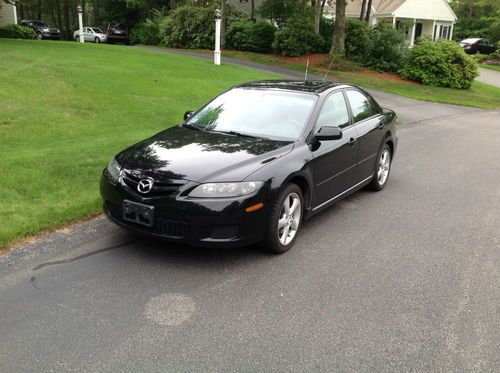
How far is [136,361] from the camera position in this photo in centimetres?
317

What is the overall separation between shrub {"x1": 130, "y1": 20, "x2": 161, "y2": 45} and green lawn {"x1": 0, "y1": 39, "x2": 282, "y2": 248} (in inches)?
840

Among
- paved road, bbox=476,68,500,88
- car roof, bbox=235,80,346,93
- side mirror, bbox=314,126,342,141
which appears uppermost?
car roof, bbox=235,80,346,93

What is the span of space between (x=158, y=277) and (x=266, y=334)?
3.89 ft

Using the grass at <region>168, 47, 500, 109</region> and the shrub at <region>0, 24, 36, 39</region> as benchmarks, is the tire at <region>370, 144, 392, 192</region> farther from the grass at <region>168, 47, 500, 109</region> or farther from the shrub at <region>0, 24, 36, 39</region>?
the shrub at <region>0, 24, 36, 39</region>

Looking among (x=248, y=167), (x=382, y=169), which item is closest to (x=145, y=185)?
(x=248, y=167)

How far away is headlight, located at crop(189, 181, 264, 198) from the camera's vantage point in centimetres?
435

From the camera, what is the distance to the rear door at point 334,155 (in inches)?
213

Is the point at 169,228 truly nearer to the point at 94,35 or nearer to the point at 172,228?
the point at 172,228

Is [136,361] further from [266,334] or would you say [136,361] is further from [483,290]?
[483,290]

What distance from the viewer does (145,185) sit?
4457 millimetres

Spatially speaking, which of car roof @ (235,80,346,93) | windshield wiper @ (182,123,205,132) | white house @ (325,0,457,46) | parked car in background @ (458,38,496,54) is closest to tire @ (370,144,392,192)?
car roof @ (235,80,346,93)

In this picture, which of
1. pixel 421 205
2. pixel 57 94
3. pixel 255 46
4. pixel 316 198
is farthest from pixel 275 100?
pixel 255 46

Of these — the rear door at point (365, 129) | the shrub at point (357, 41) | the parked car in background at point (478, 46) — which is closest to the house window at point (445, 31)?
the parked car in background at point (478, 46)

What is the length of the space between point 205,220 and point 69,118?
646 centimetres
